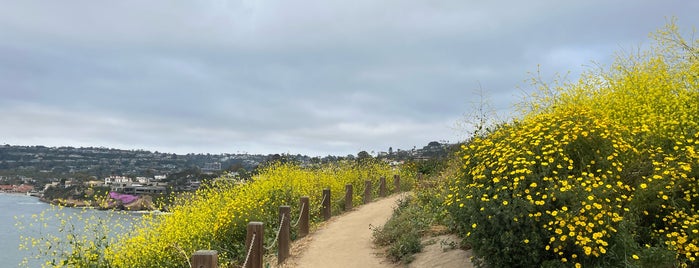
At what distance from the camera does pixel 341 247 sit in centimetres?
894

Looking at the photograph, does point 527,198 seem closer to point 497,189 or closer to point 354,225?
point 497,189

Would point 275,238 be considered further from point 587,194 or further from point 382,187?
point 382,187

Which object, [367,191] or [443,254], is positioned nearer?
[443,254]

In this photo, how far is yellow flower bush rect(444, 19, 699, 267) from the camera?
177 inches

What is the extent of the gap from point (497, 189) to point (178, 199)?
688cm

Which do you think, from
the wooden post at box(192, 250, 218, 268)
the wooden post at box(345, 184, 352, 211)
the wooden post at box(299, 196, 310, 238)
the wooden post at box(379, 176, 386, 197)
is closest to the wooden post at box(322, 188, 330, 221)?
the wooden post at box(345, 184, 352, 211)

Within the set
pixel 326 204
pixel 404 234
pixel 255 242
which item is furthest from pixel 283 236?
pixel 326 204

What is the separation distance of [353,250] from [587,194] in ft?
15.7

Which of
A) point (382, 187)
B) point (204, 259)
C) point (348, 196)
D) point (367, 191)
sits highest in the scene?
point (382, 187)

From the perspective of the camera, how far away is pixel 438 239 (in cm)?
736

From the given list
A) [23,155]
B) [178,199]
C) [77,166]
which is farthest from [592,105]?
[23,155]

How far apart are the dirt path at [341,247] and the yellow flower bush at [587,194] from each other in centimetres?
254

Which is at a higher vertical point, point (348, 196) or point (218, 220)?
point (348, 196)

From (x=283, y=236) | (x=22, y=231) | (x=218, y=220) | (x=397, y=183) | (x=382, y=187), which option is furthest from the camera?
(x=397, y=183)
